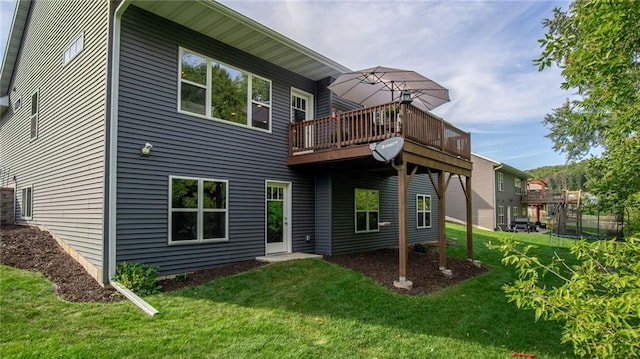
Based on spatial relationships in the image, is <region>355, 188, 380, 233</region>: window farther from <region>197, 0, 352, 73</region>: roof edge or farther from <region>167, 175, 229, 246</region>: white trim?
<region>167, 175, 229, 246</region>: white trim

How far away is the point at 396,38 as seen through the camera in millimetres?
10734

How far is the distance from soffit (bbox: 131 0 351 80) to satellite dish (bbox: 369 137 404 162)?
349cm

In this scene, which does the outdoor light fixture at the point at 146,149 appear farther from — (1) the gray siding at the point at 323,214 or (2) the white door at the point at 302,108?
(1) the gray siding at the point at 323,214

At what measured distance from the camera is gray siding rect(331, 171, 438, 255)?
34.4 feet

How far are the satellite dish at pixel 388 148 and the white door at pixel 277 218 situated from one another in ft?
10.5

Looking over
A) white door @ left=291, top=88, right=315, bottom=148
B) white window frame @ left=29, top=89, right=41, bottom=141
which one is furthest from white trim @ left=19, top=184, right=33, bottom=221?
white door @ left=291, top=88, right=315, bottom=148

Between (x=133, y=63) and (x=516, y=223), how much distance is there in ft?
85.8

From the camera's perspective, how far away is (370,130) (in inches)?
322

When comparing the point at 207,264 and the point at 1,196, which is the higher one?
the point at 1,196

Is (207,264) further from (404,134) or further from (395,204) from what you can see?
(395,204)

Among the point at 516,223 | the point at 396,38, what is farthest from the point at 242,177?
the point at 516,223

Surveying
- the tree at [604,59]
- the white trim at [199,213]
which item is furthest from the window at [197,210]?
the tree at [604,59]

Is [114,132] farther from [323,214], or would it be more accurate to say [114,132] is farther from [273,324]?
[323,214]

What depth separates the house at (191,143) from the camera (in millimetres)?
6969
